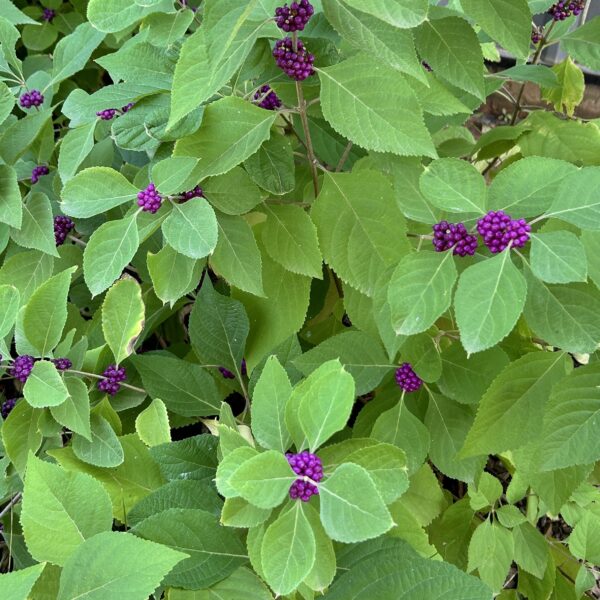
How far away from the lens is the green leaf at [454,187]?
0.66 metres

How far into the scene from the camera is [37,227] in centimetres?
98

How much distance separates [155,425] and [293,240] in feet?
0.98

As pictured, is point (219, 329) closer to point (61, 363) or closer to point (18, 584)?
point (61, 363)

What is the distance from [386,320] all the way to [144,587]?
38cm

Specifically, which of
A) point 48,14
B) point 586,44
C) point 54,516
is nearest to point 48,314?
point 54,516

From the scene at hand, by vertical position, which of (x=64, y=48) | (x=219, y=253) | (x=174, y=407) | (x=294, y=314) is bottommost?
(x=174, y=407)

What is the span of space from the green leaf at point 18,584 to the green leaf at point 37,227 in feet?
1.80

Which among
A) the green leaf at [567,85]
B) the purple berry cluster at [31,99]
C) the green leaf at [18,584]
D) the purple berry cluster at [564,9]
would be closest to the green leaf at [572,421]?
the green leaf at [18,584]

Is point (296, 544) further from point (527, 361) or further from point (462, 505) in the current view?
point (462, 505)

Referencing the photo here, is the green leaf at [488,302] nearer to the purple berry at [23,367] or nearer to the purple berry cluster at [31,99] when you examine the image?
the purple berry at [23,367]

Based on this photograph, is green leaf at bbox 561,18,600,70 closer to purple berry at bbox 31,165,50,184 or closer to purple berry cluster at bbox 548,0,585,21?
purple berry cluster at bbox 548,0,585,21

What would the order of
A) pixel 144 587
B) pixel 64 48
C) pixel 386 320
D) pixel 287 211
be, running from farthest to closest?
1. pixel 64 48
2. pixel 287 211
3. pixel 386 320
4. pixel 144 587

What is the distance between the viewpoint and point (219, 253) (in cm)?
85

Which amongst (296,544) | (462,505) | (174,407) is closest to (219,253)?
(174,407)
